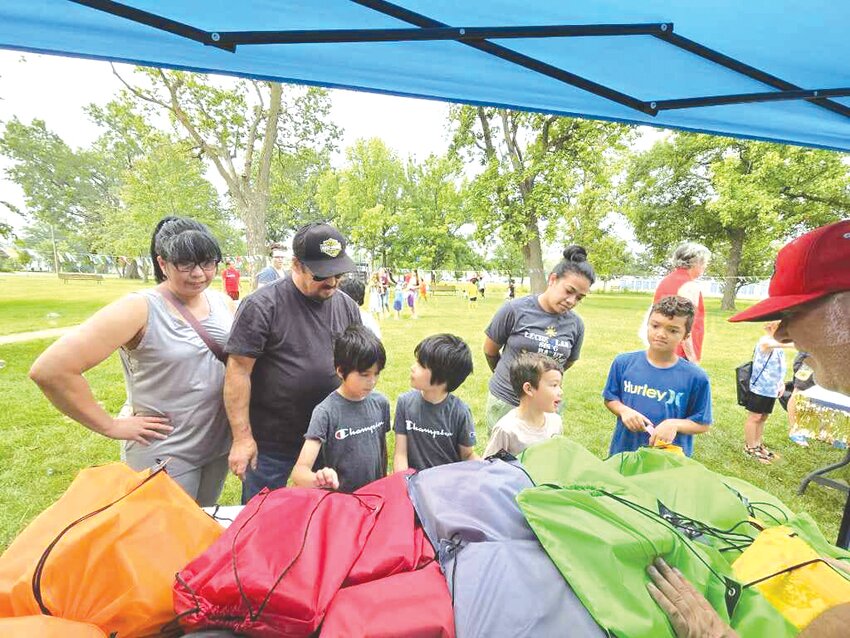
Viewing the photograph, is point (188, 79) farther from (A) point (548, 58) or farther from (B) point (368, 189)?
(B) point (368, 189)

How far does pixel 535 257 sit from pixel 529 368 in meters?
16.8

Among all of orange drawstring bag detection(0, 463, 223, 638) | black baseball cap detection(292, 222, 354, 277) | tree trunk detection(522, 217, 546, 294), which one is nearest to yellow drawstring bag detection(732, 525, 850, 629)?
orange drawstring bag detection(0, 463, 223, 638)

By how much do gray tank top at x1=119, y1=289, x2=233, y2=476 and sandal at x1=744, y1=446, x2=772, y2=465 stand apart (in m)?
5.74

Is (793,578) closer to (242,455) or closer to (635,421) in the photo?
(635,421)

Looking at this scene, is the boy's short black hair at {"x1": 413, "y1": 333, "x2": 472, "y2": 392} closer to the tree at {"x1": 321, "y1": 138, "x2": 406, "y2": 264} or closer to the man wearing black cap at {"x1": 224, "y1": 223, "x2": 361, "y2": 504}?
the man wearing black cap at {"x1": 224, "y1": 223, "x2": 361, "y2": 504}

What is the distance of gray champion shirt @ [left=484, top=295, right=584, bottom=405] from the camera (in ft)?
9.33

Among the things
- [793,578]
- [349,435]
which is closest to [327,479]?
[349,435]

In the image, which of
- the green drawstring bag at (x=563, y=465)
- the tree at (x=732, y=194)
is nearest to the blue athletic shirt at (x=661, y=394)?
the green drawstring bag at (x=563, y=465)

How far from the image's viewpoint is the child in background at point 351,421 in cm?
201

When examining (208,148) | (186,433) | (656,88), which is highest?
(208,148)

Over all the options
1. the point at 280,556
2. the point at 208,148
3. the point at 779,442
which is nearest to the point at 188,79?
the point at 208,148

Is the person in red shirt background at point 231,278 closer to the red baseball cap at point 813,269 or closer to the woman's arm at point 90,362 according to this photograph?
the woman's arm at point 90,362

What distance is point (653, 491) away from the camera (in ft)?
4.98

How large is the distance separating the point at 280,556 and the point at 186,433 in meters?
1.17
